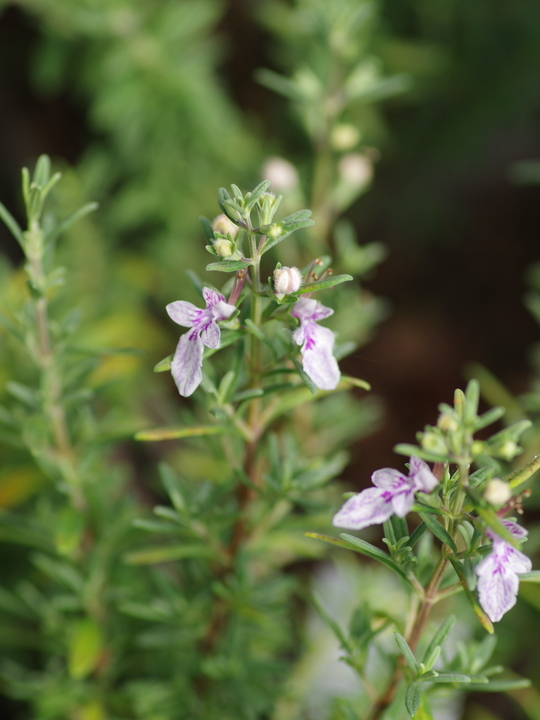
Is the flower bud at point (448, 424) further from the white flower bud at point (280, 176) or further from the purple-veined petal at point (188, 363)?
the white flower bud at point (280, 176)

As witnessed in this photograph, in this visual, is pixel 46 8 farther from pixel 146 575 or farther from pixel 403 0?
pixel 146 575

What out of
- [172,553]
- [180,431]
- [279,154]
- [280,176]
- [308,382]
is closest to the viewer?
[308,382]

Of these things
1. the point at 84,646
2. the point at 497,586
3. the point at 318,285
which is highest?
the point at 318,285

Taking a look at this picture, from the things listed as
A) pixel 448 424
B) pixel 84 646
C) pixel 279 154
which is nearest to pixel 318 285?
pixel 448 424

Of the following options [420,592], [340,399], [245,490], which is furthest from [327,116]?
[420,592]

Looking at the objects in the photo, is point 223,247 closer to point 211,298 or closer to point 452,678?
point 211,298

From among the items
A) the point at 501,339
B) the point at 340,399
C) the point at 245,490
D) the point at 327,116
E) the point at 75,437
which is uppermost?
the point at 327,116
